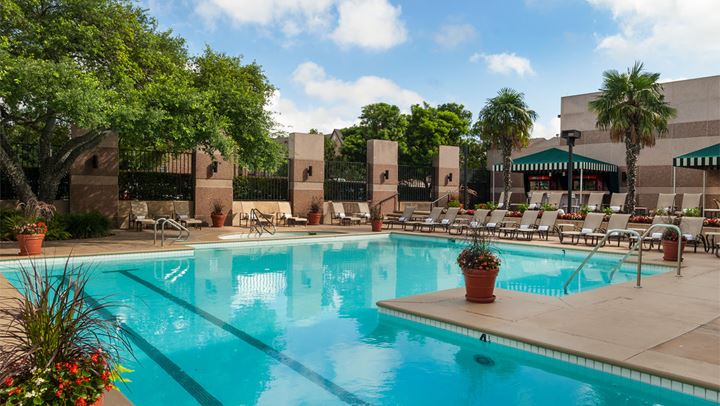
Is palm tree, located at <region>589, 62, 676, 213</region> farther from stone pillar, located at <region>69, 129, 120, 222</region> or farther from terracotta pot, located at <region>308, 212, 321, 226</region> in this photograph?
stone pillar, located at <region>69, 129, 120, 222</region>

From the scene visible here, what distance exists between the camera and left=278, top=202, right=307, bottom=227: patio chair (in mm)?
21406

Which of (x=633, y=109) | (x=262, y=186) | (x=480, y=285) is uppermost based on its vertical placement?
(x=633, y=109)

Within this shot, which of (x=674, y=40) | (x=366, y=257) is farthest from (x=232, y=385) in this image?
(x=674, y=40)

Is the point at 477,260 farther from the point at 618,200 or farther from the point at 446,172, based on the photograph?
the point at 446,172

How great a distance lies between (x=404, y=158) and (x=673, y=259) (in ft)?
91.6

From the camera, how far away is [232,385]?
4.82 meters

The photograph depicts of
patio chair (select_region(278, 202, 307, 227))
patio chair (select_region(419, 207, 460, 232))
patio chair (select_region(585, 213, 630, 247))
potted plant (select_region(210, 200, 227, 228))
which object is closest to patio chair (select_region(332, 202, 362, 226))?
patio chair (select_region(278, 202, 307, 227))

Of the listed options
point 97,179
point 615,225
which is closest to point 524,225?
point 615,225

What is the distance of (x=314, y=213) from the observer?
22.4 m

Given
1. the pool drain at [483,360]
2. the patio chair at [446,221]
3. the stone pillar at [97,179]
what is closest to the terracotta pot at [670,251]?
the pool drain at [483,360]

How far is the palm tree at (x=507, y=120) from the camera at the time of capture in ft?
79.2

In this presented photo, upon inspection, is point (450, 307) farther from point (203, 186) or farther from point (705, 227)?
point (203, 186)

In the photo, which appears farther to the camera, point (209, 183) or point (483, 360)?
point (209, 183)

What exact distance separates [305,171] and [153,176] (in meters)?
6.21
